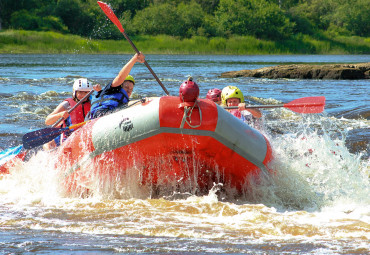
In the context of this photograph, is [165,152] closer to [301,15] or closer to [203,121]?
[203,121]

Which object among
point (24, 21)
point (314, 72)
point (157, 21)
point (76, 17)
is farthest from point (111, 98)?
point (157, 21)

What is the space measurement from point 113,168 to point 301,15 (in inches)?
2747

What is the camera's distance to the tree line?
2072 inches

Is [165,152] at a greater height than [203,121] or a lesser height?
lesser

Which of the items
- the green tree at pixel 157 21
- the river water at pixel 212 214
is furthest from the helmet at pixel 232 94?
the green tree at pixel 157 21

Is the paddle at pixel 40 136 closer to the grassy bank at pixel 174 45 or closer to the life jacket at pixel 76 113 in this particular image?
A: the life jacket at pixel 76 113

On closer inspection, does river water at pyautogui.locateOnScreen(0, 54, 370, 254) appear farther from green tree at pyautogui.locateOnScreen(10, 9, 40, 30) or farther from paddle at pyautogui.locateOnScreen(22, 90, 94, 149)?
green tree at pyautogui.locateOnScreen(10, 9, 40, 30)

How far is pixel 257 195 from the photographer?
6.36 metres

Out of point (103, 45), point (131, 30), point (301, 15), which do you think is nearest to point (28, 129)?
point (103, 45)

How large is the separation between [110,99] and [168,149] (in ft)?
4.29

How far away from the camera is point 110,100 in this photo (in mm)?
6828

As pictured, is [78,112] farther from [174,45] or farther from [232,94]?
[174,45]

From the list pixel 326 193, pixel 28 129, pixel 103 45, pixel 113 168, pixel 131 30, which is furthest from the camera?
pixel 131 30

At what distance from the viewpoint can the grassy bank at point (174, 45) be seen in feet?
144
